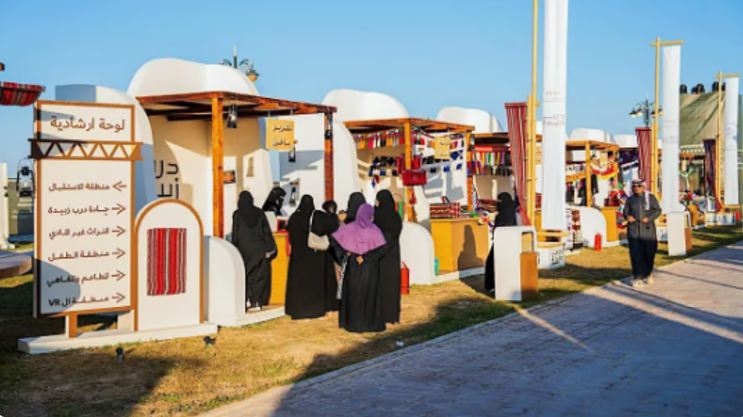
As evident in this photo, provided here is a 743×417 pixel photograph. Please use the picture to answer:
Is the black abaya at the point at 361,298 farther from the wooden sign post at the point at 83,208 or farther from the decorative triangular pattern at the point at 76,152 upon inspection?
the decorative triangular pattern at the point at 76,152

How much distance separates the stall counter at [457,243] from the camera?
16.0m

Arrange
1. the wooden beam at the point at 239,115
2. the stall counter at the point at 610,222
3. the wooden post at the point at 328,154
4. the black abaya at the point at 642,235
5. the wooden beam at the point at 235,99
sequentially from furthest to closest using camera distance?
the stall counter at the point at 610,222 → the wooden beam at the point at 239,115 → the black abaya at the point at 642,235 → the wooden post at the point at 328,154 → the wooden beam at the point at 235,99

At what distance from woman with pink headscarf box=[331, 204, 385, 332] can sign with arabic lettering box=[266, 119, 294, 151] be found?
3.16m

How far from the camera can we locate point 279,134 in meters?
12.9

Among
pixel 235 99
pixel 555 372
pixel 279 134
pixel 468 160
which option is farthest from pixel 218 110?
pixel 468 160

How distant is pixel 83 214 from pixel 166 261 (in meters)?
1.07

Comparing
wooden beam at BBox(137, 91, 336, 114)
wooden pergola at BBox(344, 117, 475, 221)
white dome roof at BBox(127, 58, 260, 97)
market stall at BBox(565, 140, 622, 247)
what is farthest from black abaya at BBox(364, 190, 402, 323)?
market stall at BBox(565, 140, 622, 247)

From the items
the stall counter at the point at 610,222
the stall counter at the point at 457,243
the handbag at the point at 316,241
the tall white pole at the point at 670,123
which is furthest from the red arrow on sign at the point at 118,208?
the tall white pole at the point at 670,123

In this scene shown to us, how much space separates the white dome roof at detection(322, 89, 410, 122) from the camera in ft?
60.7

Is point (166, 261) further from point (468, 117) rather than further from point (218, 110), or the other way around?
point (468, 117)

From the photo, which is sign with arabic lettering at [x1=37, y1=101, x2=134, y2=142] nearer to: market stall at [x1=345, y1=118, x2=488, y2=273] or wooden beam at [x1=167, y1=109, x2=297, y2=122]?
wooden beam at [x1=167, y1=109, x2=297, y2=122]

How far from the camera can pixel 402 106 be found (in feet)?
62.8

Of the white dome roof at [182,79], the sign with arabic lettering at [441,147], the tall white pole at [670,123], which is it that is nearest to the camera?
the white dome roof at [182,79]

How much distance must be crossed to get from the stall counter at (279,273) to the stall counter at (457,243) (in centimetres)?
460
